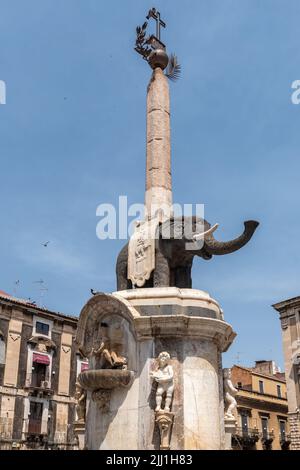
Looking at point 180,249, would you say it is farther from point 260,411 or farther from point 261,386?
point 261,386

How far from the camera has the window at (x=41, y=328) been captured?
4293 cm

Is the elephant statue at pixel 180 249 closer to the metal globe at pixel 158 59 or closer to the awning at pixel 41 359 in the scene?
the metal globe at pixel 158 59

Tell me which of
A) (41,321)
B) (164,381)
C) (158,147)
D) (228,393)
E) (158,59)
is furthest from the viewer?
(41,321)

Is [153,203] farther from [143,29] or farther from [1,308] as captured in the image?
[1,308]

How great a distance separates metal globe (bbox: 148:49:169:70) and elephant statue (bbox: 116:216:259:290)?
5465 millimetres

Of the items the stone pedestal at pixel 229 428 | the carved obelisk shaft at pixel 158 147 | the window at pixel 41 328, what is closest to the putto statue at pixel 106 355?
the stone pedestal at pixel 229 428

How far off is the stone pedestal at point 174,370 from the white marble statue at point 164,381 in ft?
0.48

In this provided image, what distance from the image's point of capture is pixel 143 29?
1709 cm

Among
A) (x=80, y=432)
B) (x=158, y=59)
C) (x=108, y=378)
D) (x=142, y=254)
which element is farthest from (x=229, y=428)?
(x=158, y=59)

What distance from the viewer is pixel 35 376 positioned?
136 ft

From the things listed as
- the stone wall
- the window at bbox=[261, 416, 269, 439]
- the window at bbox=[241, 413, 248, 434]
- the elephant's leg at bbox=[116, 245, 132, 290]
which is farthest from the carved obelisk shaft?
the window at bbox=[261, 416, 269, 439]

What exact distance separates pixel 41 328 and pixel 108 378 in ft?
110

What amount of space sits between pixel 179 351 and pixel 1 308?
32121 mm
